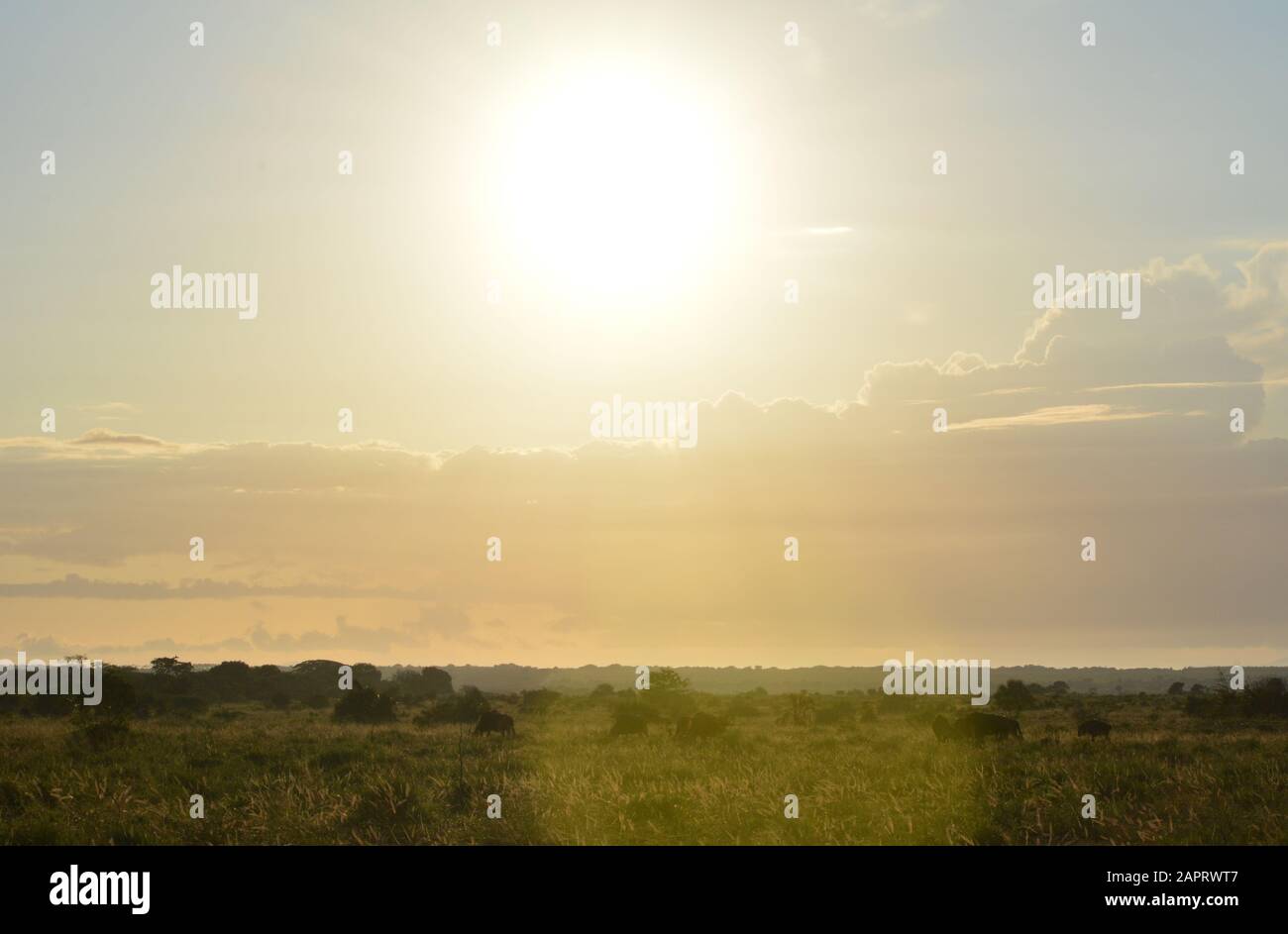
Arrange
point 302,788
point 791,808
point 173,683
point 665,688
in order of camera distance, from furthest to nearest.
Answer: point 173,683 → point 665,688 → point 302,788 → point 791,808

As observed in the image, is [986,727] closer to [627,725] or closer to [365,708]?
[627,725]

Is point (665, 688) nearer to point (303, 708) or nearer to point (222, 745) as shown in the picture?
point (303, 708)

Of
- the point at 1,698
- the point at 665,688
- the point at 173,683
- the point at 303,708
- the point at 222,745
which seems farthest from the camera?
the point at 173,683

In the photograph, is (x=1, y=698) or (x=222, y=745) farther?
(x=1, y=698)

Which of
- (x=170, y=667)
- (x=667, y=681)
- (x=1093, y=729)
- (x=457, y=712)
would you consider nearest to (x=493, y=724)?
(x=457, y=712)

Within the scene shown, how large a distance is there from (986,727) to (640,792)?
16.5 metres

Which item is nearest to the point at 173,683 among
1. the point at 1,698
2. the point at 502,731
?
the point at 1,698

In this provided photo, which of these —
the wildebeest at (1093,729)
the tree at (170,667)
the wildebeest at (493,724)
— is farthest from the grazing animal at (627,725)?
the tree at (170,667)

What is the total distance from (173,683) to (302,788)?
196 feet

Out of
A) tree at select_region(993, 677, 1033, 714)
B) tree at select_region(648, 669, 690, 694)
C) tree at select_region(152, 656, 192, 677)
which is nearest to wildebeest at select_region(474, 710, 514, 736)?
tree at select_region(648, 669, 690, 694)

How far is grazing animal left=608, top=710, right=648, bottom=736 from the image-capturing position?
4128 centimetres

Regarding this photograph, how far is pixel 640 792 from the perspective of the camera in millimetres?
23688

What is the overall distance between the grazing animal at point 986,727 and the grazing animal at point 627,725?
10.7 m
